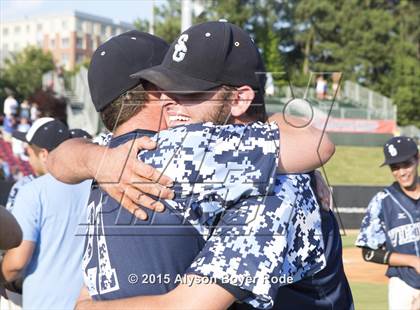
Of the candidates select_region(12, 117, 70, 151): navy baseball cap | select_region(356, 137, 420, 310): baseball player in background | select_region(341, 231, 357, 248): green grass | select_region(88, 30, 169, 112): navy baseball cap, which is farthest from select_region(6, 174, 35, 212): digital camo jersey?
select_region(341, 231, 357, 248): green grass

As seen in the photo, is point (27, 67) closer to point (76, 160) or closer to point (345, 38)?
point (345, 38)

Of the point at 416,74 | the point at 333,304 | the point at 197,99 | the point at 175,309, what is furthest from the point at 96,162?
the point at 416,74

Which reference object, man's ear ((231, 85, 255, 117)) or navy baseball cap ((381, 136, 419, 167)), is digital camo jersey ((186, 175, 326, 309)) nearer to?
man's ear ((231, 85, 255, 117))

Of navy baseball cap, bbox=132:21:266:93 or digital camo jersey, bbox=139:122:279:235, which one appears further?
navy baseball cap, bbox=132:21:266:93

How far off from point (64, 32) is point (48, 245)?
114 m

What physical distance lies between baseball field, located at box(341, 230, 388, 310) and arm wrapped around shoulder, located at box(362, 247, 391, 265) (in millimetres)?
2057

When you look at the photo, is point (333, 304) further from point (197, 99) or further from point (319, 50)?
point (319, 50)

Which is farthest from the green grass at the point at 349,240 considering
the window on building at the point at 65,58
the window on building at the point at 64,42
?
the window on building at the point at 65,58

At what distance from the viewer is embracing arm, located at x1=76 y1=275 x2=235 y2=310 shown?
2.23 meters

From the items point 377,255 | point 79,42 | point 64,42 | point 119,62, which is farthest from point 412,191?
point 64,42

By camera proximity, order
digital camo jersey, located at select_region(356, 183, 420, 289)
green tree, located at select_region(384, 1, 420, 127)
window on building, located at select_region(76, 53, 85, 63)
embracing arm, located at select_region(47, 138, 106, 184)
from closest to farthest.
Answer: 1. embracing arm, located at select_region(47, 138, 106, 184)
2. digital camo jersey, located at select_region(356, 183, 420, 289)
3. green tree, located at select_region(384, 1, 420, 127)
4. window on building, located at select_region(76, 53, 85, 63)

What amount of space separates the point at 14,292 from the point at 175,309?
3.99 meters

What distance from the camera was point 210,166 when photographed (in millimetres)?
2340

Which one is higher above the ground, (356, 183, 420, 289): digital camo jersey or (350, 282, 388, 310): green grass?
(356, 183, 420, 289): digital camo jersey
